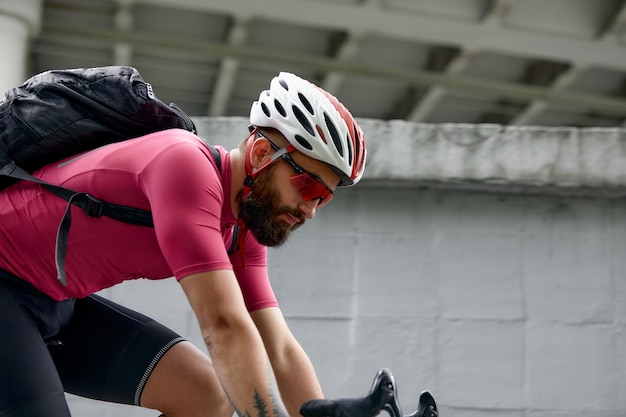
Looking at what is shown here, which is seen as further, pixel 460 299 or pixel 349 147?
pixel 460 299

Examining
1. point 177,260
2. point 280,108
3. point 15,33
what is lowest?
point 177,260

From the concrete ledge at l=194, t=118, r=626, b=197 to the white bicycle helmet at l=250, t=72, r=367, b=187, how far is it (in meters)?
1.50

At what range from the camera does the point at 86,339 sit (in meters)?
3.01

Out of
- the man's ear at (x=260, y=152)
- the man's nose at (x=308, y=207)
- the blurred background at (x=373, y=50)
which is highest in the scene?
the blurred background at (x=373, y=50)

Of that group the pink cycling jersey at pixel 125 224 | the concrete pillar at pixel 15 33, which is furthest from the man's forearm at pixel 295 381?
the concrete pillar at pixel 15 33

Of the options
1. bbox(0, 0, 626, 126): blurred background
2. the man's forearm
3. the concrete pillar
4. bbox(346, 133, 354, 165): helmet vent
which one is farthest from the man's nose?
bbox(0, 0, 626, 126): blurred background

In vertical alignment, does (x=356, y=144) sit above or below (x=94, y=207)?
above

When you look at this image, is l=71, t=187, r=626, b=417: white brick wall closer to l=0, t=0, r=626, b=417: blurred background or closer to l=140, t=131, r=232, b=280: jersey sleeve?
l=0, t=0, r=626, b=417: blurred background

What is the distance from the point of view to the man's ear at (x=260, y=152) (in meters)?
2.75

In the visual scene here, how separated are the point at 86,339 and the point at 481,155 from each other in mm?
1968

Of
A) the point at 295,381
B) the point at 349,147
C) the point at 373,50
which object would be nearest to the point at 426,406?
the point at 295,381

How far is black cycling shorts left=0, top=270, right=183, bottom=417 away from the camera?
2688mm

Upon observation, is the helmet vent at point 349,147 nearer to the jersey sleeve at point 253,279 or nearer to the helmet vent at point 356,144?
the helmet vent at point 356,144

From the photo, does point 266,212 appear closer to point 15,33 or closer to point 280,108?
point 280,108
